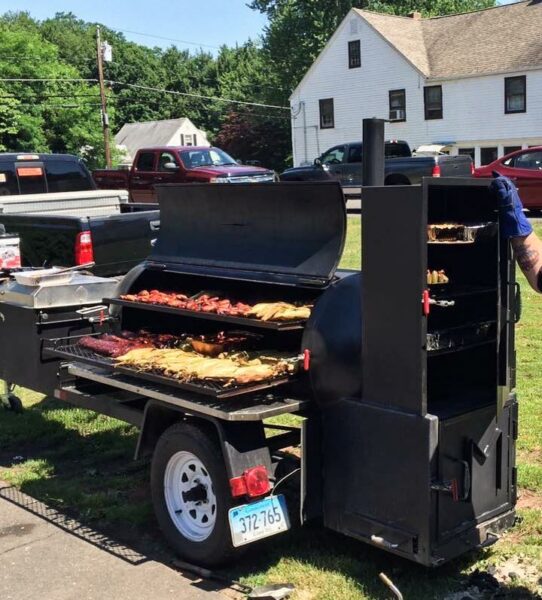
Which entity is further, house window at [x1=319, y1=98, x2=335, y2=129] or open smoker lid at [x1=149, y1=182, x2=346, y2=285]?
house window at [x1=319, y1=98, x2=335, y2=129]

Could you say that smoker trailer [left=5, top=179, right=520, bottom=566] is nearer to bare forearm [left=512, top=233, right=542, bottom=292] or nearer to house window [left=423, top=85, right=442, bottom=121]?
bare forearm [left=512, top=233, right=542, bottom=292]

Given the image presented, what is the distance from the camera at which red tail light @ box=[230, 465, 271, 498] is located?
12.5 ft

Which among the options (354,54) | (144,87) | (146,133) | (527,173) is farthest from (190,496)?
(144,87)

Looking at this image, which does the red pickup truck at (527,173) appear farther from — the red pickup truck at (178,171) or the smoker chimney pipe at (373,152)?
the smoker chimney pipe at (373,152)

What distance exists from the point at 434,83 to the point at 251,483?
35394 millimetres

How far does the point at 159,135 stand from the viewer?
6494 centimetres

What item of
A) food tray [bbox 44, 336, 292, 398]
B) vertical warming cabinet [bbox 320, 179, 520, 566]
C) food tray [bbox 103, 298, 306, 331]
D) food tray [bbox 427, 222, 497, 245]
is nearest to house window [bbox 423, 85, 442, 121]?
food tray [bbox 44, 336, 292, 398]

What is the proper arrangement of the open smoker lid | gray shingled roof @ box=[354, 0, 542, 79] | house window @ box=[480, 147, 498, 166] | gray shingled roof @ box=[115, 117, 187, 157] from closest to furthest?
the open smoker lid → gray shingled roof @ box=[354, 0, 542, 79] → house window @ box=[480, 147, 498, 166] → gray shingled roof @ box=[115, 117, 187, 157]

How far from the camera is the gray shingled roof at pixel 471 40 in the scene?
34.5 m

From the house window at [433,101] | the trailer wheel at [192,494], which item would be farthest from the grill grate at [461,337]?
the house window at [433,101]

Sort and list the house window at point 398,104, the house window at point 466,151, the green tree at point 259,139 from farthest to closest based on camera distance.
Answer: the green tree at point 259,139 → the house window at point 398,104 → the house window at point 466,151

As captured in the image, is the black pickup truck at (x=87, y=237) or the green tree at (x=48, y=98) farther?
the green tree at (x=48, y=98)

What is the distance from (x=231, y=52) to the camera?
3118 inches

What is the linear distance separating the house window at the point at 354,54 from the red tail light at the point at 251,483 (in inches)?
1497
